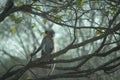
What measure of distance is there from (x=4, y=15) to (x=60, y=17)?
110 centimetres

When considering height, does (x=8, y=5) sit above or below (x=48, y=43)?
above

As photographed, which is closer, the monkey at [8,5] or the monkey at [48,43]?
the monkey at [8,5]

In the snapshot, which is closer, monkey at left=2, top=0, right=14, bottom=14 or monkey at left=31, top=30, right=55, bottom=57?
monkey at left=2, top=0, right=14, bottom=14

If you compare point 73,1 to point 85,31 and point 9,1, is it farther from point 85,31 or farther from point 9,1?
point 85,31

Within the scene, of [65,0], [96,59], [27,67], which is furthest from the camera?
[96,59]

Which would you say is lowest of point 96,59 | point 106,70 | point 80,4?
point 96,59

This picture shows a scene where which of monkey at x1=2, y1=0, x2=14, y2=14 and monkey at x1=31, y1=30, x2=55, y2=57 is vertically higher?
monkey at x1=2, y1=0, x2=14, y2=14

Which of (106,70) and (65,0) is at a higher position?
(65,0)

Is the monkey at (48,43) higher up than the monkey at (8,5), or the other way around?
the monkey at (8,5)

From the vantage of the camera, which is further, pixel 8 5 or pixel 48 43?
pixel 48 43

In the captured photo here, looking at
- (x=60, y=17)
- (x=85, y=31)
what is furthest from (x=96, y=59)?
(x=60, y=17)

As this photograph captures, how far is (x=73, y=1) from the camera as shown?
748cm

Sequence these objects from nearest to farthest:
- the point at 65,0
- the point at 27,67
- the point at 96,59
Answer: the point at 27,67
the point at 65,0
the point at 96,59

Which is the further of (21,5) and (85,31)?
(85,31)
